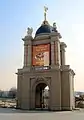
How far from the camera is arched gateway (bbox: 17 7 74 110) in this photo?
3481 cm

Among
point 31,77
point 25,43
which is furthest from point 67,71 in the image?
point 25,43

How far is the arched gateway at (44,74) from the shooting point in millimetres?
34812

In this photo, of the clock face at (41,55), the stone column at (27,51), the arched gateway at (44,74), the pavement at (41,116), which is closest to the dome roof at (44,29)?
the arched gateway at (44,74)

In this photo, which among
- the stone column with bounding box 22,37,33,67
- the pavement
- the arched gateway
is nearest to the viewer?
the pavement

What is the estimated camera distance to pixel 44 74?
35.7 meters

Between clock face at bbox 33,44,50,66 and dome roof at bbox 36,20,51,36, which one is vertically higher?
dome roof at bbox 36,20,51,36

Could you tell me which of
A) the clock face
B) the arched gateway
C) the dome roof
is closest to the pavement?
the arched gateway

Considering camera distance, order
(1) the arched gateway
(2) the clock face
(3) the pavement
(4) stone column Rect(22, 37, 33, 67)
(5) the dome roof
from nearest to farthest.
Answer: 1. (3) the pavement
2. (1) the arched gateway
3. (2) the clock face
4. (4) stone column Rect(22, 37, 33, 67)
5. (5) the dome roof

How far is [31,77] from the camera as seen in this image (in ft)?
120

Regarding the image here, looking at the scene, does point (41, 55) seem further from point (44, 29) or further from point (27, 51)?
point (44, 29)

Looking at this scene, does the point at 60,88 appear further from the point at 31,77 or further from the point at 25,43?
the point at 25,43

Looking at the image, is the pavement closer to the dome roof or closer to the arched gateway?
the arched gateway

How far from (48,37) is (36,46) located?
248 centimetres

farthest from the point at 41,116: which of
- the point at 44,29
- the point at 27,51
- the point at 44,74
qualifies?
the point at 44,29
